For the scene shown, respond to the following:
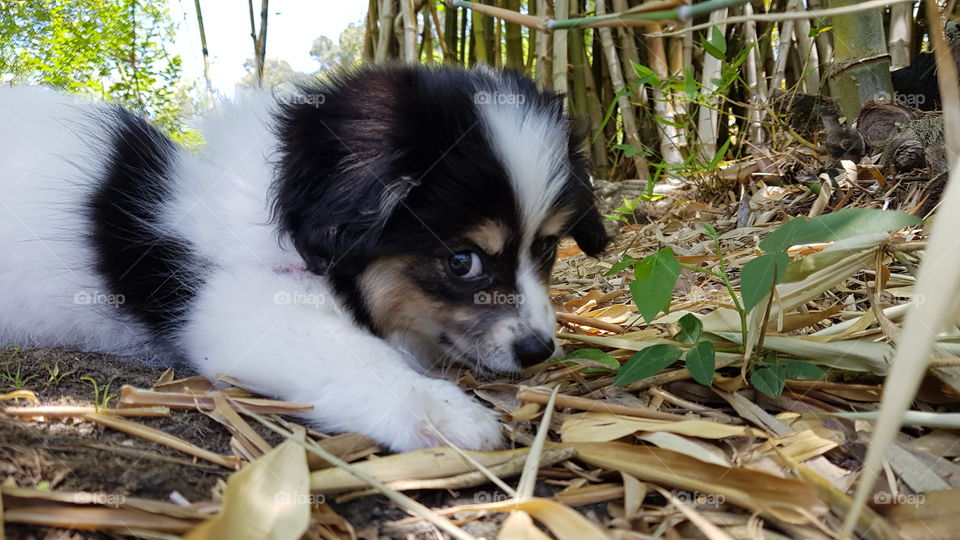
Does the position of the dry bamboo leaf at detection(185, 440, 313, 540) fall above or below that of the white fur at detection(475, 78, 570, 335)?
below

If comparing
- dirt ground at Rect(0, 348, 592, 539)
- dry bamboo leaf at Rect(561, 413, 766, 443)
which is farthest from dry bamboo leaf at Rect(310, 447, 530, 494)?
dry bamboo leaf at Rect(561, 413, 766, 443)

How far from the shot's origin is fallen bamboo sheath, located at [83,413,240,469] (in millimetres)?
1518

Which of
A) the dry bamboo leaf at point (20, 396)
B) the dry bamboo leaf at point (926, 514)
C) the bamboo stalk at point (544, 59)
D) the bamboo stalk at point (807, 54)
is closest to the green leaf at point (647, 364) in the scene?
the dry bamboo leaf at point (926, 514)

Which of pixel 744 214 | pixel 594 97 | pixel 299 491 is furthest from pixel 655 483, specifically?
pixel 594 97

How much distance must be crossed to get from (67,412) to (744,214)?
11.3 feet

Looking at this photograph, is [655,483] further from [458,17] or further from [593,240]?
[458,17]

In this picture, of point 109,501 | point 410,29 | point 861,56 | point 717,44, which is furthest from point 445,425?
point 410,29

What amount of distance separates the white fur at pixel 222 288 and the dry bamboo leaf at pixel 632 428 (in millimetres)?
191

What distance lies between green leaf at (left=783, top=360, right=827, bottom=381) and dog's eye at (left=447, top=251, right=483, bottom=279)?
35.9 inches

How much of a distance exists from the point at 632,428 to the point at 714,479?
0.26 meters

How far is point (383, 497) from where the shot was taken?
143cm

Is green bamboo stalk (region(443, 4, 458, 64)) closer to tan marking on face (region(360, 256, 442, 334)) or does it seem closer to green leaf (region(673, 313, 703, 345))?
tan marking on face (region(360, 256, 442, 334))

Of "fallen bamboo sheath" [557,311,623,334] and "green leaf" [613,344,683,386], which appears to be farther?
"fallen bamboo sheath" [557,311,623,334]

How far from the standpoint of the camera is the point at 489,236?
213 cm
